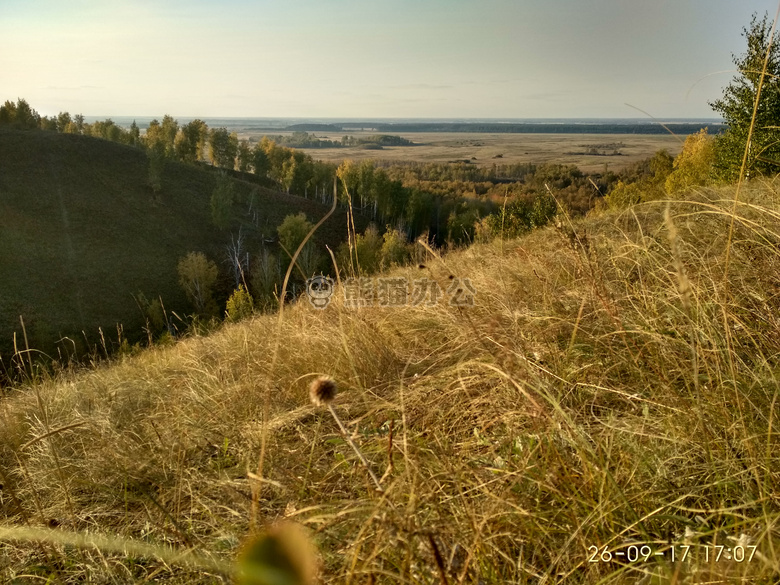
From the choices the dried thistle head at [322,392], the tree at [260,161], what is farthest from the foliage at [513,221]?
the tree at [260,161]

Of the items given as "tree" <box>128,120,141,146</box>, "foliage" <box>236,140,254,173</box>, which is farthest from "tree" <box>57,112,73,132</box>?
"foliage" <box>236,140,254,173</box>

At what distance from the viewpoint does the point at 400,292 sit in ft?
11.2

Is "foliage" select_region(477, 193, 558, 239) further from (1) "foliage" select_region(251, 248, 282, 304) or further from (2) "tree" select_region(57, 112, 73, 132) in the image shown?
(2) "tree" select_region(57, 112, 73, 132)

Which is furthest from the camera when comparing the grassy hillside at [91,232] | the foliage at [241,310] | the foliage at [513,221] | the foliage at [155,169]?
the foliage at [155,169]

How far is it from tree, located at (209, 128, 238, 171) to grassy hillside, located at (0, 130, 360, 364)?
31.8 ft

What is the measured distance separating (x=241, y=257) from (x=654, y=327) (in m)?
38.1

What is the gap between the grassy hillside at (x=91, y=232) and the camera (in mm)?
26578

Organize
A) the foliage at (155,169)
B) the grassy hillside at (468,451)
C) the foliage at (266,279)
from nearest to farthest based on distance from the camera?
the grassy hillside at (468,451), the foliage at (266,279), the foliage at (155,169)

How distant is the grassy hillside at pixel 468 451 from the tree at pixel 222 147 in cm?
6070

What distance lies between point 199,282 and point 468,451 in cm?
3054
